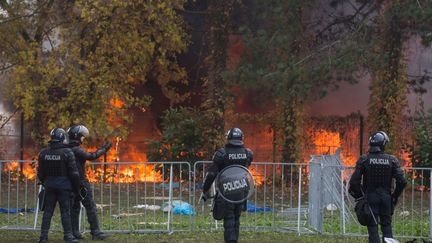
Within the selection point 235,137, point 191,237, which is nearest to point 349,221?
point 191,237

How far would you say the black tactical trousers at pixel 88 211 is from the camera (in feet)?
43.0

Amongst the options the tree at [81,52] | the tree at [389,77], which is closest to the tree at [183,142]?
the tree at [81,52]

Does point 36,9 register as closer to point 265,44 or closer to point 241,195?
point 265,44

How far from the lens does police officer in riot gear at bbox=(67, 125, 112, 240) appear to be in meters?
13.0

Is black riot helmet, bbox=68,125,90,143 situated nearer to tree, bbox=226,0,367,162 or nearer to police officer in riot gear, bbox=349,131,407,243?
police officer in riot gear, bbox=349,131,407,243

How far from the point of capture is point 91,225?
43.4 feet

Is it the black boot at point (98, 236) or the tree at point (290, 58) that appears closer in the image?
the black boot at point (98, 236)

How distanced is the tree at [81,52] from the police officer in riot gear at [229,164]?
36.8 ft

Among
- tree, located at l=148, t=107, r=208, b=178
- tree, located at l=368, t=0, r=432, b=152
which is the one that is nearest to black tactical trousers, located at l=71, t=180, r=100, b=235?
tree, located at l=368, t=0, r=432, b=152

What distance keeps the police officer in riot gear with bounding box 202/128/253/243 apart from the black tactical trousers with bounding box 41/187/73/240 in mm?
2230

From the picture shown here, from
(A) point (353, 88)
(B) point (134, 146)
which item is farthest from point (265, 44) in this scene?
(B) point (134, 146)

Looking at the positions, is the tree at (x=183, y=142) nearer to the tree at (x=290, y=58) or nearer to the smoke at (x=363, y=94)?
the tree at (x=290, y=58)

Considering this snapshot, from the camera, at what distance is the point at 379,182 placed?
1130cm

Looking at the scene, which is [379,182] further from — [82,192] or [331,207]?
[82,192]
